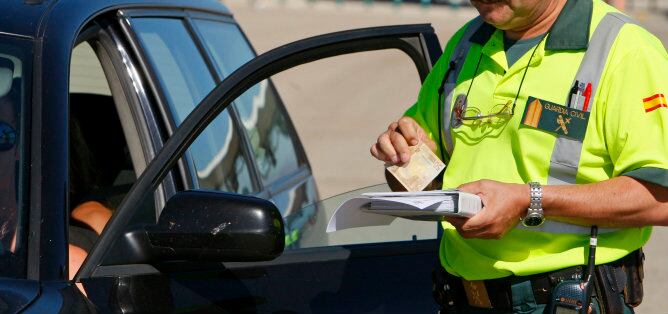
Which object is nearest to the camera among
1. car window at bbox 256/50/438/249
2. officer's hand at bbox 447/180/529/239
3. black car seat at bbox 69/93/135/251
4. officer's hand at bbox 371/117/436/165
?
officer's hand at bbox 447/180/529/239

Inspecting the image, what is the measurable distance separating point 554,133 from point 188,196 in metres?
0.78

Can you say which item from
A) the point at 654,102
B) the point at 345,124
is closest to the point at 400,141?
the point at 654,102

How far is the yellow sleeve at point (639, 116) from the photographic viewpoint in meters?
2.60

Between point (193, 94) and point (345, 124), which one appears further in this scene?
point (345, 124)

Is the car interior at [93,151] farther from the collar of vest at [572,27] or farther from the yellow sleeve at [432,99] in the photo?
the collar of vest at [572,27]

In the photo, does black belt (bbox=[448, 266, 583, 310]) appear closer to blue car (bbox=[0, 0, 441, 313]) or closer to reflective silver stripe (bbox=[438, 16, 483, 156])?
blue car (bbox=[0, 0, 441, 313])

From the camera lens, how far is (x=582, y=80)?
8.88ft

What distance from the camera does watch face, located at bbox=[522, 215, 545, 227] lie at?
2.64 meters

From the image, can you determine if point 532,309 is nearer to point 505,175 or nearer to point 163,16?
point 505,175

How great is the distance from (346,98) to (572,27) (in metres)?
13.7

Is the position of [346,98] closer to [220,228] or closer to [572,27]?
[572,27]

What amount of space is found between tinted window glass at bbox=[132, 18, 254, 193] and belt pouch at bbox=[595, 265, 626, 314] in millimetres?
1318

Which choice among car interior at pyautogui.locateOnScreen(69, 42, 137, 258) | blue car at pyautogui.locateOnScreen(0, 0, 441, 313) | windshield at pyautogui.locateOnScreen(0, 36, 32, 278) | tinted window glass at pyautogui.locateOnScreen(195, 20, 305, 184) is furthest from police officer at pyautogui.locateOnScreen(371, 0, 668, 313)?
tinted window glass at pyautogui.locateOnScreen(195, 20, 305, 184)

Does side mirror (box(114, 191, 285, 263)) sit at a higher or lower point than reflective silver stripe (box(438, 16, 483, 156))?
lower
